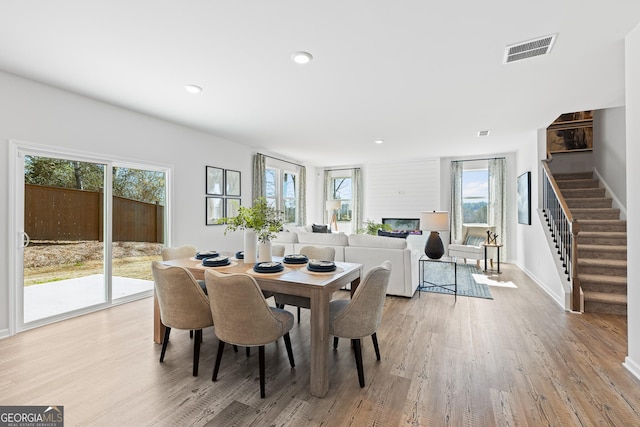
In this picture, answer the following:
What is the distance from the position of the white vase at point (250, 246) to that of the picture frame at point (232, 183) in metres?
3.10

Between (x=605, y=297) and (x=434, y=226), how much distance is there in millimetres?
2173

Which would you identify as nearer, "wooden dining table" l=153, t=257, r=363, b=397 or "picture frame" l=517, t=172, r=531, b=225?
"wooden dining table" l=153, t=257, r=363, b=397

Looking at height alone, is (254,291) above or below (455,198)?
below

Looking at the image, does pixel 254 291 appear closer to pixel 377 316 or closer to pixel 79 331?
pixel 377 316

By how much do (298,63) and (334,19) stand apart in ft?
2.38

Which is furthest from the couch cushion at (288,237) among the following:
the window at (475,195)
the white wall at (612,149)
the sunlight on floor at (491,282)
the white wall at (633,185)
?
the white wall at (612,149)

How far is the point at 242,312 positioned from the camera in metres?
2.00

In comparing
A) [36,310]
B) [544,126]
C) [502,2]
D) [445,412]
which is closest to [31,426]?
[36,310]

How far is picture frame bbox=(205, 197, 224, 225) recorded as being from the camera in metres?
5.31

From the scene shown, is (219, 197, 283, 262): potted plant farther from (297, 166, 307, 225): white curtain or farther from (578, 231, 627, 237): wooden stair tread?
(297, 166, 307, 225): white curtain

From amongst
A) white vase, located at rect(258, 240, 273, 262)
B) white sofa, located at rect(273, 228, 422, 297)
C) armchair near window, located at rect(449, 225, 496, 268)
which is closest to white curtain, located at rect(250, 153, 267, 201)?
white sofa, located at rect(273, 228, 422, 297)

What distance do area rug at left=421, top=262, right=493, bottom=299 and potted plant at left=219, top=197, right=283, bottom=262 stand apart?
295cm

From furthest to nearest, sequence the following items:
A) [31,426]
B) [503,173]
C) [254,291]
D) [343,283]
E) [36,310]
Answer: [503,173], [36,310], [343,283], [254,291], [31,426]

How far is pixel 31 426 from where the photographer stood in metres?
1.81
